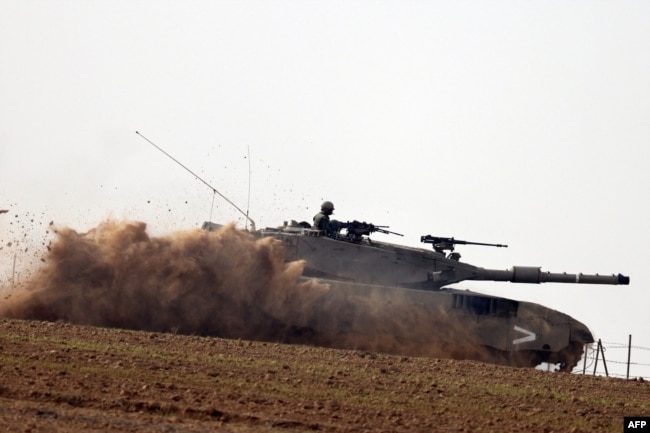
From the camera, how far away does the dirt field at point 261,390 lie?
14367 millimetres

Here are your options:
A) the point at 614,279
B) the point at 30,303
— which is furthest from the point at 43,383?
the point at 614,279

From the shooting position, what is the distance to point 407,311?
90.1ft

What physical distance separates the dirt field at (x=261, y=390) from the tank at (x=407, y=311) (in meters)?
3.60

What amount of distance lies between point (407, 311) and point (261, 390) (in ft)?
35.6

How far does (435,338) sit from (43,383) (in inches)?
532

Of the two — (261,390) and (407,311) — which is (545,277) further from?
(261,390)

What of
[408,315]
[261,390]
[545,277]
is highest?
[545,277]

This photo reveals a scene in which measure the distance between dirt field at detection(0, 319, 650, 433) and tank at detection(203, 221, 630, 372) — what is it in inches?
142

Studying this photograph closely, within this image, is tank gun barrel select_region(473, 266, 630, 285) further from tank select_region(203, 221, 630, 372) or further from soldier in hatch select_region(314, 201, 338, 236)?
soldier in hatch select_region(314, 201, 338, 236)

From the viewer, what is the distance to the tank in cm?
2716

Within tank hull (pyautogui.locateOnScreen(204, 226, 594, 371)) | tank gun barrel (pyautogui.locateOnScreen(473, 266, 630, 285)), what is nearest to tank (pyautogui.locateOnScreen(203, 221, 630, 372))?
tank hull (pyautogui.locateOnScreen(204, 226, 594, 371))

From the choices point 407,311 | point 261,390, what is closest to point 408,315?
point 407,311

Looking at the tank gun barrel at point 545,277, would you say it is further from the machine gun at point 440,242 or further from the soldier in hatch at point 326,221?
the soldier in hatch at point 326,221

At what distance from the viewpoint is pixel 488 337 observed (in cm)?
2781
